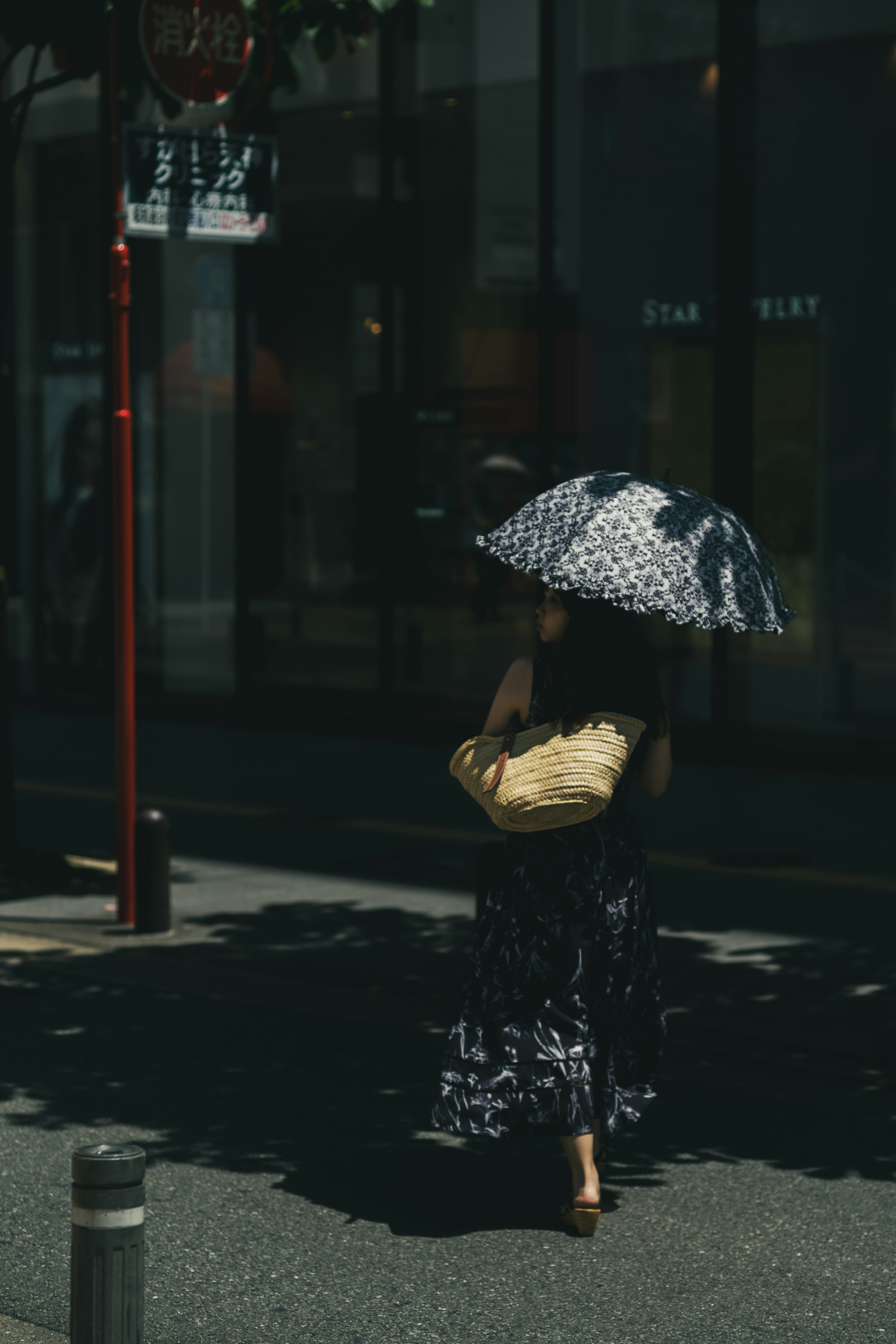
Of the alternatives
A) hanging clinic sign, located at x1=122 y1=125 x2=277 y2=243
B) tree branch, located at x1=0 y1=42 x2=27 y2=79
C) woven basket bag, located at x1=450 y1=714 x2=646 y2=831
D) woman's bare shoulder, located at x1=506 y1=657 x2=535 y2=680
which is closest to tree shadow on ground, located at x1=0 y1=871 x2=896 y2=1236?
woven basket bag, located at x1=450 y1=714 x2=646 y2=831

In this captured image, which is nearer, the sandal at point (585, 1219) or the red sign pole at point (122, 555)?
the sandal at point (585, 1219)

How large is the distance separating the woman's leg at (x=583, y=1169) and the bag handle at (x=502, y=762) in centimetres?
92

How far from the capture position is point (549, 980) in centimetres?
515

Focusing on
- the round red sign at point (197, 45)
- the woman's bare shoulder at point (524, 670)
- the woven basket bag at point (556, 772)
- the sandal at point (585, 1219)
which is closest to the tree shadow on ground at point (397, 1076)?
the sandal at point (585, 1219)

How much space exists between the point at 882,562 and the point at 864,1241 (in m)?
8.70

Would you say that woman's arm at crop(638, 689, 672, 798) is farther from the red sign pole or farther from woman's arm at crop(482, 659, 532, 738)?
the red sign pole

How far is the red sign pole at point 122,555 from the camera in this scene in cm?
878

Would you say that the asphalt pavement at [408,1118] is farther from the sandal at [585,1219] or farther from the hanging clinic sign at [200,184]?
the hanging clinic sign at [200,184]

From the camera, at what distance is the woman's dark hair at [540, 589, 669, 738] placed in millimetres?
5074

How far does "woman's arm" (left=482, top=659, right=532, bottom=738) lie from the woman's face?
98 mm

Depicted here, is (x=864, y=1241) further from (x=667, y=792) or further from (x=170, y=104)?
(x=667, y=792)

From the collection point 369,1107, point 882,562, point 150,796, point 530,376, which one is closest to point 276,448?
point 530,376

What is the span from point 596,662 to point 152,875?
13.3 ft

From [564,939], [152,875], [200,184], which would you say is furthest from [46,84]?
[564,939]
